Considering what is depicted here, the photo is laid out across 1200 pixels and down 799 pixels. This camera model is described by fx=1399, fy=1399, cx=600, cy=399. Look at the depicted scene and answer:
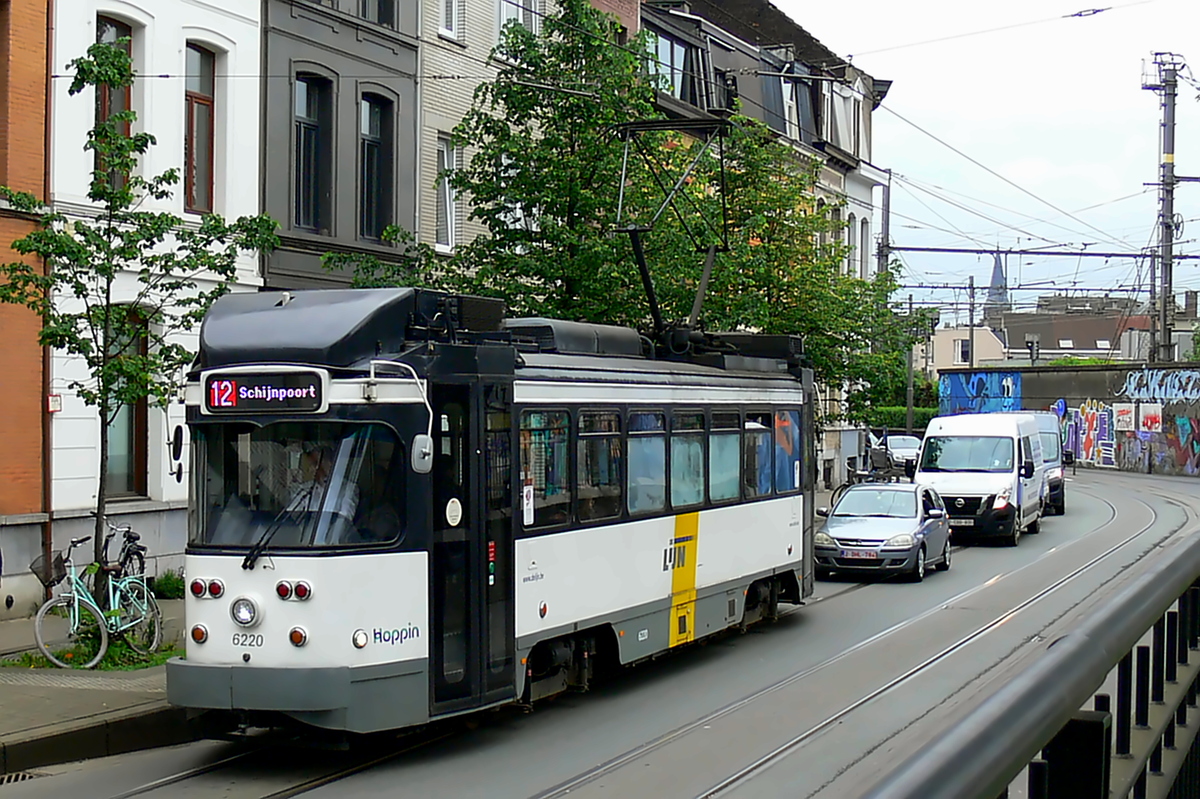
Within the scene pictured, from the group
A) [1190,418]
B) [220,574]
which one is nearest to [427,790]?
[220,574]

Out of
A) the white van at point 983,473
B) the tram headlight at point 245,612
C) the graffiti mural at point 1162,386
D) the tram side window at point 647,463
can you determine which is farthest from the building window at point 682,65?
Answer: the graffiti mural at point 1162,386

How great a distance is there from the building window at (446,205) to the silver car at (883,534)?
328 inches

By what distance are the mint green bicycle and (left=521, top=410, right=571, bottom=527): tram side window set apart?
437cm

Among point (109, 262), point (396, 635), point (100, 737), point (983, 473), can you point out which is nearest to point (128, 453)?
point (109, 262)

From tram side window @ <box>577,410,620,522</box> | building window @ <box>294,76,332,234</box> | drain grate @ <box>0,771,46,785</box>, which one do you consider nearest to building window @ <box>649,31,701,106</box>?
building window @ <box>294,76,332,234</box>

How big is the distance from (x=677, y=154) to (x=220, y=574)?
13334 mm

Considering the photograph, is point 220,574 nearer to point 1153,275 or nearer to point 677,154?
point 677,154

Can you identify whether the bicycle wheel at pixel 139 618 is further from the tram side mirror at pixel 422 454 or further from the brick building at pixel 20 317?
the tram side mirror at pixel 422 454

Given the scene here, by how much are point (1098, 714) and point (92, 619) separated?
11939 mm

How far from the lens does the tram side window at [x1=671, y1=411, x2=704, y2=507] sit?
13570mm

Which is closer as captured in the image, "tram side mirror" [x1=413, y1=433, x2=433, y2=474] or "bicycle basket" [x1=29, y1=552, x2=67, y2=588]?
"tram side mirror" [x1=413, y1=433, x2=433, y2=474]

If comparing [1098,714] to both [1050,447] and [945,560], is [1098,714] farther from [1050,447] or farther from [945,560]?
[1050,447]

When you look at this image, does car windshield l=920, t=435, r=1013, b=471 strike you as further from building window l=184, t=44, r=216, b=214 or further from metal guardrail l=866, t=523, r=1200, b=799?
metal guardrail l=866, t=523, r=1200, b=799

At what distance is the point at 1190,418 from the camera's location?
57.9 metres
